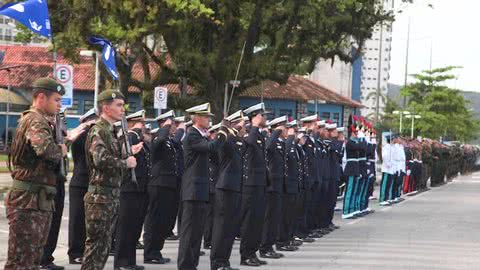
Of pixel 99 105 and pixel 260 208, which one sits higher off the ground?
pixel 99 105

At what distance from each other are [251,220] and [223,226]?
1015 millimetres

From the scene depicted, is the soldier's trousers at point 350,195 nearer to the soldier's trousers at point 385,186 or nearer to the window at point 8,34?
the soldier's trousers at point 385,186

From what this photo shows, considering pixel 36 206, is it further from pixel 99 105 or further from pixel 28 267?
pixel 99 105

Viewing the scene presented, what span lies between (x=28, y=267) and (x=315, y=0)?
22.6 m

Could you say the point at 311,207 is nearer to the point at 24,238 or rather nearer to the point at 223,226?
the point at 223,226

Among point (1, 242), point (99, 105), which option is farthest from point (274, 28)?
point (99, 105)

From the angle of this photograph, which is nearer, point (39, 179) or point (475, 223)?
point (39, 179)

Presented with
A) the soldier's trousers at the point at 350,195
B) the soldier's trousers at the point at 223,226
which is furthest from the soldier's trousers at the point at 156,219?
the soldier's trousers at the point at 350,195

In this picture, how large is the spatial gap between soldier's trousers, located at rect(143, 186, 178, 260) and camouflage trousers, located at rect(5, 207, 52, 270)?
178 inches

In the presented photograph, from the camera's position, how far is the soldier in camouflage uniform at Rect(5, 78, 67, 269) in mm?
7703

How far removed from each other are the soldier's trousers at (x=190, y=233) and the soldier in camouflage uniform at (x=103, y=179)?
2.14 metres

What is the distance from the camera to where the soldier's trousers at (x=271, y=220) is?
13.3 meters

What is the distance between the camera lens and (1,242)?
14.0 metres

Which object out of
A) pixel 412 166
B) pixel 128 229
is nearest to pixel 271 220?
pixel 128 229
